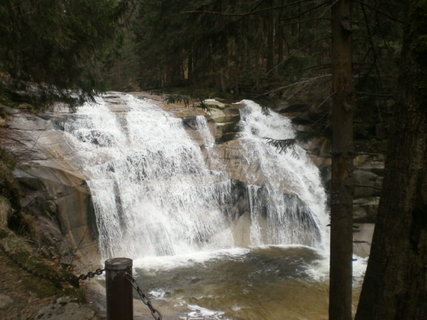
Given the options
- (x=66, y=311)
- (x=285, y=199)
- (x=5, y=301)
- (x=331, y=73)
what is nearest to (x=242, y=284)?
(x=285, y=199)

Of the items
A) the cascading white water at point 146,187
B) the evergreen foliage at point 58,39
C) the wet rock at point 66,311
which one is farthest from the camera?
the cascading white water at point 146,187

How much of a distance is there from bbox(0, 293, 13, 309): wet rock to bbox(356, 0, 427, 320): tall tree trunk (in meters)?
3.32

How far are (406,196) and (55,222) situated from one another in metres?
8.33

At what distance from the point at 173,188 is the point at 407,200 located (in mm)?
9915

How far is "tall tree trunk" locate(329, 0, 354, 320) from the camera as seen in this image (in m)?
4.54

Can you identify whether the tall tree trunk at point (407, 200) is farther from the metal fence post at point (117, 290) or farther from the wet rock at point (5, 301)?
the wet rock at point (5, 301)

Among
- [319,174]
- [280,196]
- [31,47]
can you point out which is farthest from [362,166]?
[31,47]

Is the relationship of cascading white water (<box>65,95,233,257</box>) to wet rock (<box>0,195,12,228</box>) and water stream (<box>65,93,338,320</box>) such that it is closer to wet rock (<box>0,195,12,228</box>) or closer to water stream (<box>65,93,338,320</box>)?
water stream (<box>65,93,338,320</box>)

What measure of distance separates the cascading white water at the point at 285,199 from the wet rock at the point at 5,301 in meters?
8.81

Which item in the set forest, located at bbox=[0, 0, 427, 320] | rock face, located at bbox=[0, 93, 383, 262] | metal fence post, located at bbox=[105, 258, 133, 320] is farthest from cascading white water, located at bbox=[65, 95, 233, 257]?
metal fence post, located at bbox=[105, 258, 133, 320]

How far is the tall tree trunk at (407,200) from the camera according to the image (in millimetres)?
2842

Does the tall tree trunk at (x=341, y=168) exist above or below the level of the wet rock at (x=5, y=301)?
above

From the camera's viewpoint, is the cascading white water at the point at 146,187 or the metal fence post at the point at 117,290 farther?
the cascading white water at the point at 146,187

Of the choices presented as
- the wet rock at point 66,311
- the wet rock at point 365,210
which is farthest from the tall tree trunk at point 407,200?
the wet rock at point 365,210
